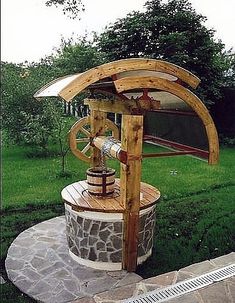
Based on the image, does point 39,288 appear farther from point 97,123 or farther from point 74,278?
point 97,123

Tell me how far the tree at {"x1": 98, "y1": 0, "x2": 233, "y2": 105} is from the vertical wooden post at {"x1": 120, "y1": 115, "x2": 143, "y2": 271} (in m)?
3.97

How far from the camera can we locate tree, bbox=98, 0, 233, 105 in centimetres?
671

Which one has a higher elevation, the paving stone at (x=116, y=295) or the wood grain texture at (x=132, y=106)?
the wood grain texture at (x=132, y=106)

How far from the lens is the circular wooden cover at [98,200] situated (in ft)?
10.8

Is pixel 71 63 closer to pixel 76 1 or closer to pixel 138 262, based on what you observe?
pixel 76 1

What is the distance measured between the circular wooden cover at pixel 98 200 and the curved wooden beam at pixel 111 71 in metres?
1.13

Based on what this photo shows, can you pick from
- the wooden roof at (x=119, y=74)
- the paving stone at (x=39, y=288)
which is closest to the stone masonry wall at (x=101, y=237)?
the paving stone at (x=39, y=288)

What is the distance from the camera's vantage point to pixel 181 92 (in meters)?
3.14

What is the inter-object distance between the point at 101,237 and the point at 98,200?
14.4 inches

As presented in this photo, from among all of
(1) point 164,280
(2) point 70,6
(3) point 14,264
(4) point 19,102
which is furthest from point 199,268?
(4) point 19,102

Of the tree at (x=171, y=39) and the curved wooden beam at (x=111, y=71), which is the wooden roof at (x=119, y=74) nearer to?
the curved wooden beam at (x=111, y=71)

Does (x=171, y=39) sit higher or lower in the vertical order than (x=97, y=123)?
higher

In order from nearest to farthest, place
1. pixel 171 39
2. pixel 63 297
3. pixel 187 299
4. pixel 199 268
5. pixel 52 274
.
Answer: pixel 187 299, pixel 63 297, pixel 199 268, pixel 52 274, pixel 171 39

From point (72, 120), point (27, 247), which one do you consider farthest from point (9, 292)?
point (72, 120)
